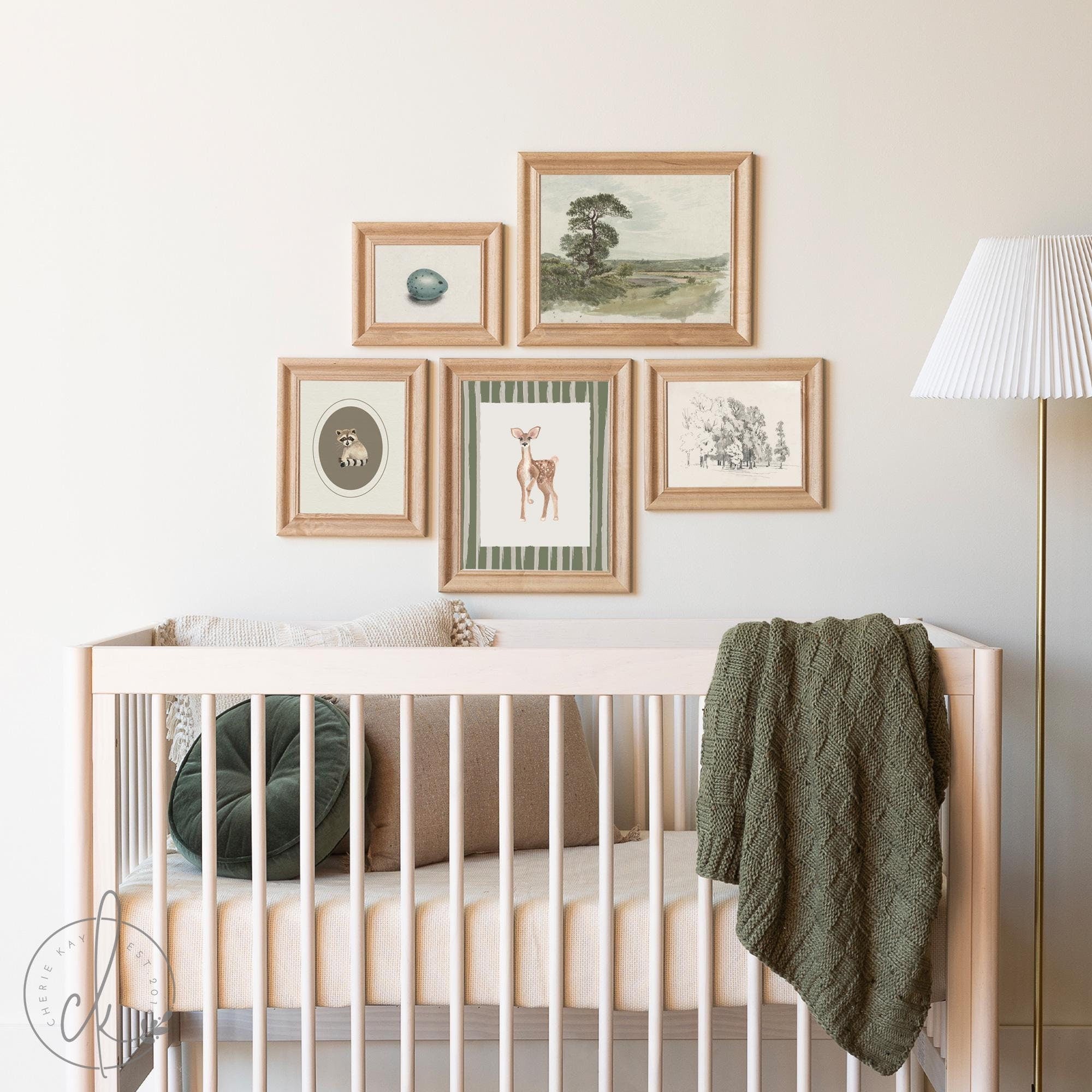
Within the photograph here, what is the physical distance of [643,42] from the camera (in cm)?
181

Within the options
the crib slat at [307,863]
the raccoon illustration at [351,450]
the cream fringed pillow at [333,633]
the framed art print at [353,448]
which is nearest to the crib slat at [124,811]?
the cream fringed pillow at [333,633]

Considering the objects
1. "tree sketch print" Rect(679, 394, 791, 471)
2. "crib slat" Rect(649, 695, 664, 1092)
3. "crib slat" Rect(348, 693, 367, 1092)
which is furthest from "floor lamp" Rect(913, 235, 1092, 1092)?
"crib slat" Rect(348, 693, 367, 1092)

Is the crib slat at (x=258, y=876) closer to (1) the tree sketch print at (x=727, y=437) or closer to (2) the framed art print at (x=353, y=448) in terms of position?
(2) the framed art print at (x=353, y=448)

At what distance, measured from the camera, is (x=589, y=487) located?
1849 mm

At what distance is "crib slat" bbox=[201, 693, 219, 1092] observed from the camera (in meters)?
1.23

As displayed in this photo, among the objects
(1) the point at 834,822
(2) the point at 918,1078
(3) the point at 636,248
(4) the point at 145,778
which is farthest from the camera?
(3) the point at 636,248

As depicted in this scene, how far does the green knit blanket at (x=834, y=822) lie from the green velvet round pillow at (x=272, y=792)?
1.67 feet

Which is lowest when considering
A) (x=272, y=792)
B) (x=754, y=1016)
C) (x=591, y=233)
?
(x=754, y=1016)

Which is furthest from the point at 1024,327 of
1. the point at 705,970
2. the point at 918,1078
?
the point at 918,1078

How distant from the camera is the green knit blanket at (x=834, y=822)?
1.17m

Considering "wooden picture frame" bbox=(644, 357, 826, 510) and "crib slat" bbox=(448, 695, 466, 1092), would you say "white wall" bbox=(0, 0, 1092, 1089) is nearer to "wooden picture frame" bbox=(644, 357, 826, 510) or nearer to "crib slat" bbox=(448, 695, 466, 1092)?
"wooden picture frame" bbox=(644, 357, 826, 510)

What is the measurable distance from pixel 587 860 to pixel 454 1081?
37 centimetres

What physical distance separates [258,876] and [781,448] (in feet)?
3.86

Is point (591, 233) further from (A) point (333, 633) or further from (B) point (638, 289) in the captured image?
(A) point (333, 633)
